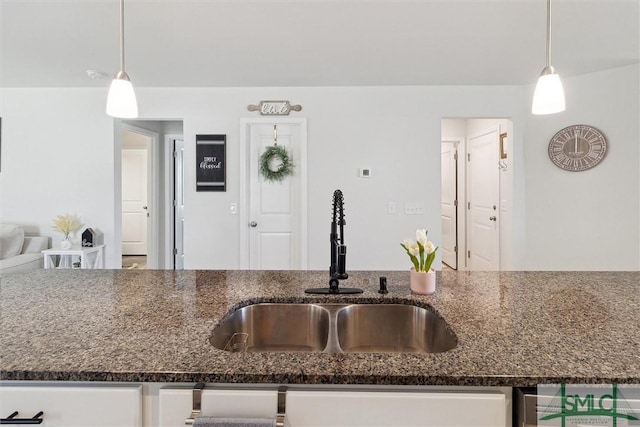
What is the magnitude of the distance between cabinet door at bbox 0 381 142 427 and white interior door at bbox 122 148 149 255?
6446mm

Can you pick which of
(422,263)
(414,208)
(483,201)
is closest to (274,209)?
(414,208)

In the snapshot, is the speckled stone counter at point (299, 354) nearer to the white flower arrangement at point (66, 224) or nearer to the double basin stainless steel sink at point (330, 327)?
the double basin stainless steel sink at point (330, 327)

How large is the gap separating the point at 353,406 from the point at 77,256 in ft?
12.3

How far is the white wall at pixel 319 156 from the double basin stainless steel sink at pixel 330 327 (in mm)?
2465

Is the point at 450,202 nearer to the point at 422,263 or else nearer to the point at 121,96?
the point at 422,263

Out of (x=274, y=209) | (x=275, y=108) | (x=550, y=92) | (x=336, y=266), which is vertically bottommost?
(x=336, y=266)

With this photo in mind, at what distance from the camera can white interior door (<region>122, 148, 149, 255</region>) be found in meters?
6.67

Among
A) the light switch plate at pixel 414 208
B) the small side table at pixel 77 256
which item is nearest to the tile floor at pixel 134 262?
the small side table at pixel 77 256

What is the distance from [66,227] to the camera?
140 inches

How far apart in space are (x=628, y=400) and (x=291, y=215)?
10.8 feet

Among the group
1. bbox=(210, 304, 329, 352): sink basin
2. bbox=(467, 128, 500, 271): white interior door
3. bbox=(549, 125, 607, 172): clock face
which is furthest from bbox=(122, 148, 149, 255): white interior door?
bbox=(549, 125, 607, 172): clock face

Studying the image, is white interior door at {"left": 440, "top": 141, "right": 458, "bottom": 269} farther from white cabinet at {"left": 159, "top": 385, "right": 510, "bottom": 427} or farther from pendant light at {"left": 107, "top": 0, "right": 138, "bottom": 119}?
white cabinet at {"left": 159, "top": 385, "right": 510, "bottom": 427}

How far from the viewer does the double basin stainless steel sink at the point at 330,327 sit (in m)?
1.30

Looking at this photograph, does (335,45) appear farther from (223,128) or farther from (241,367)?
(241,367)
